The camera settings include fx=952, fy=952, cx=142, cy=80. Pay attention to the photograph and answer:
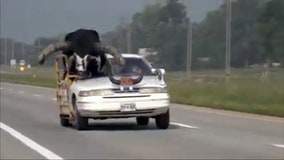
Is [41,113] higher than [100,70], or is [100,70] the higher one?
[100,70]

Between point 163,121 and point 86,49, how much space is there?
9.00ft

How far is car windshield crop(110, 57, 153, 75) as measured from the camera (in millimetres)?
21766

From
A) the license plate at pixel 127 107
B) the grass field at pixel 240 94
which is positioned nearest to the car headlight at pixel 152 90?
the license plate at pixel 127 107

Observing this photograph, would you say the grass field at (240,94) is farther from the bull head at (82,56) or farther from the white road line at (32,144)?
the white road line at (32,144)

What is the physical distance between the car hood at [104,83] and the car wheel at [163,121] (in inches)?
29.7

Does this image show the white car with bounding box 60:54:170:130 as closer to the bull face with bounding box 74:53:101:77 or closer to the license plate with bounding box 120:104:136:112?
the license plate with bounding box 120:104:136:112

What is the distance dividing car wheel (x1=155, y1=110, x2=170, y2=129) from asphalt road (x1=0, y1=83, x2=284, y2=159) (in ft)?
0.65

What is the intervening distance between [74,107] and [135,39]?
51.8m

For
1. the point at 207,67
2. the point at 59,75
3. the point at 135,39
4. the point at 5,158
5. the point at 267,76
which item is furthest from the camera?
the point at 135,39

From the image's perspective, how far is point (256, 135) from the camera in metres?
20.1

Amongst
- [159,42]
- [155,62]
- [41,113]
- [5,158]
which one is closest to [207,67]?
[155,62]

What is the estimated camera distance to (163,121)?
840 inches

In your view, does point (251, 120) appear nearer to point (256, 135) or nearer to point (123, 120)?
point (123, 120)

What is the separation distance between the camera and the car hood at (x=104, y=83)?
808 inches
